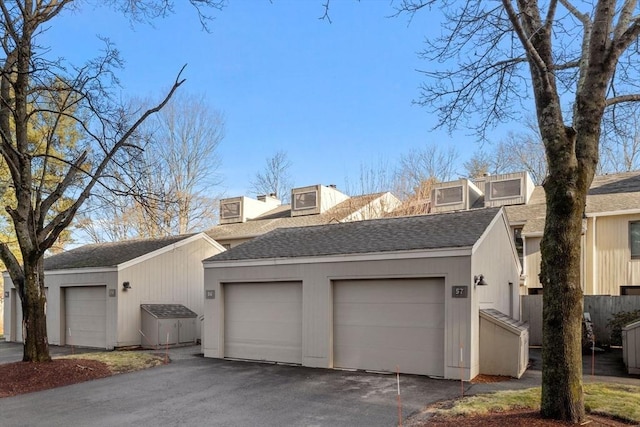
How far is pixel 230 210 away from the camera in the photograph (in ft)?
91.9

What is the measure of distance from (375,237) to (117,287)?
9257 millimetres

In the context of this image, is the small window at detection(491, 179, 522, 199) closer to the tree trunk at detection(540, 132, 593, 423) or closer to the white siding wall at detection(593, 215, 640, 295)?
the white siding wall at detection(593, 215, 640, 295)

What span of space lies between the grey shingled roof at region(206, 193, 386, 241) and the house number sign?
14.3m

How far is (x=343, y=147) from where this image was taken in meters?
25.1

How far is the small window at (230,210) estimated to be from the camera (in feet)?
91.3

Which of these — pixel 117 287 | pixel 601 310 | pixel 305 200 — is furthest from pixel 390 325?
pixel 305 200

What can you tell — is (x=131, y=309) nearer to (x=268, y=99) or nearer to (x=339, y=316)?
(x=339, y=316)

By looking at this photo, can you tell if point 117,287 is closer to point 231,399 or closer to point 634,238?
point 231,399

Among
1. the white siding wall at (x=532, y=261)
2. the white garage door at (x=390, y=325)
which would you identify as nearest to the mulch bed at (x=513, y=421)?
the white garage door at (x=390, y=325)

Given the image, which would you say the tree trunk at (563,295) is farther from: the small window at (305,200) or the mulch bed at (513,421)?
the small window at (305,200)

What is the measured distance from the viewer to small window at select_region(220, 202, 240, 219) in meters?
27.8

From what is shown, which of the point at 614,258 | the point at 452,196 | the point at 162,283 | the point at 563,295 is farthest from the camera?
the point at 452,196

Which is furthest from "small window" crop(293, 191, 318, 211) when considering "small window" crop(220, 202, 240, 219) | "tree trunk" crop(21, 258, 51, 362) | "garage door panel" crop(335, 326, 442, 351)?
"tree trunk" crop(21, 258, 51, 362)

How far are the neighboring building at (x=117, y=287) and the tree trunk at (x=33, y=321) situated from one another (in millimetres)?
4428
